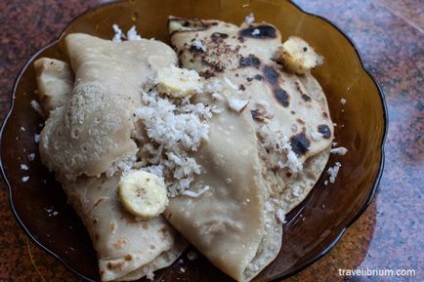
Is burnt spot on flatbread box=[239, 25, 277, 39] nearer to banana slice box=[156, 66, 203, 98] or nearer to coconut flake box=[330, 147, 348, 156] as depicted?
banana slice box=[156, 66, 203, 98]

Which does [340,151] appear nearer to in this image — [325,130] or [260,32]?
[325,130]

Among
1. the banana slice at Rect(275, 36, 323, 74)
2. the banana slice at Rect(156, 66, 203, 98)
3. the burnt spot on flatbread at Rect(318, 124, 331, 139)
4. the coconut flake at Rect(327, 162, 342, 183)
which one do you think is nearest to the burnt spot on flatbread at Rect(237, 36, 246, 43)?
the banana slice at Rect(275, 36, 323, 74)

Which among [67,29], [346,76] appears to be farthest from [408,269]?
[67,29]

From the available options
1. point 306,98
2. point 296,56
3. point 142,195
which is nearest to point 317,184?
point 306,98

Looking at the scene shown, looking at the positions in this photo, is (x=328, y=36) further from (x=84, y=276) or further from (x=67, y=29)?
(x=84, y=276)

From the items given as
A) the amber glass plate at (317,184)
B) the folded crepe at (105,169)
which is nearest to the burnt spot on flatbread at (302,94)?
the amber glass plate at (317,184)
